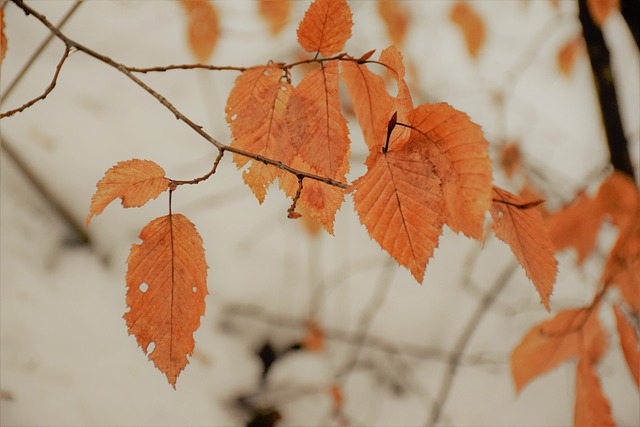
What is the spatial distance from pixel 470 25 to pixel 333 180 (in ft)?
6.79

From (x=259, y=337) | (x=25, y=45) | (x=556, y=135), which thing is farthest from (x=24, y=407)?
(x=556, y=135)

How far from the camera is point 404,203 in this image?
0.39 metres

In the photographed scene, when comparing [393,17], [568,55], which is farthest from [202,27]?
[568,55]

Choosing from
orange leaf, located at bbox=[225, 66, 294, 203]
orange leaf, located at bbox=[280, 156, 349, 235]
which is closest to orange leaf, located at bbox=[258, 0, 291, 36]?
orange leaf, located at bbox=[225, 66, 294, 203]

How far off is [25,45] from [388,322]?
6.40 ft

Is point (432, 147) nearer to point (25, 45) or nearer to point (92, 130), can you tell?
point (92, 130)

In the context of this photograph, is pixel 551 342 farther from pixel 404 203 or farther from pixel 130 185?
pixel 130 185

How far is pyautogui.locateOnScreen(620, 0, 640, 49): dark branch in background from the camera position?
3.58 feet

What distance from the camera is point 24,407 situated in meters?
1.00

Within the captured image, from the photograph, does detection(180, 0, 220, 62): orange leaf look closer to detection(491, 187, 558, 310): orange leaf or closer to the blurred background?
the blurred background

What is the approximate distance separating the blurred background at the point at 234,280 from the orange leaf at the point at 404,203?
3.31ft

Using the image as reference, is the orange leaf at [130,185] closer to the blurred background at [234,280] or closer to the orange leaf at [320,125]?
the orange leaf at [320,125]

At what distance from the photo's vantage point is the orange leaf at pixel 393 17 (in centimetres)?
225

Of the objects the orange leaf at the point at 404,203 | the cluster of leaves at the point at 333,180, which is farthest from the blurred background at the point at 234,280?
the orange leaf at the point at 404,203
